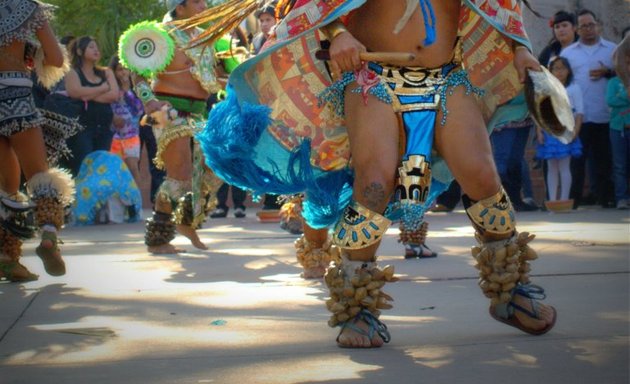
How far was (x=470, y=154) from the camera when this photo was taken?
15.7 feet

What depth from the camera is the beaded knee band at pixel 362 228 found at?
4.76 metres

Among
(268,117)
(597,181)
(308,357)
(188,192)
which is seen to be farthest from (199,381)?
(597,181)

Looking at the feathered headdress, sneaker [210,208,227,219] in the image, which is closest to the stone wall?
sneaker [210,208,227,219]

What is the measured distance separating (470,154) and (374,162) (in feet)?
1.29

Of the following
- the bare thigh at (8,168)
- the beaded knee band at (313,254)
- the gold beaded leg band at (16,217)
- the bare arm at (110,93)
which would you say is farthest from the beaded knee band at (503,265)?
the bare arm at (110,93)

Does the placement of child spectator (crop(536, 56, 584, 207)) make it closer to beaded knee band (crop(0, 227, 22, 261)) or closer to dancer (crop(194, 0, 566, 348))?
beaded knee band (crop(0, 227, 22, 261))

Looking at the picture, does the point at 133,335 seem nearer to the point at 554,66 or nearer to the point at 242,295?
the point at 242,295

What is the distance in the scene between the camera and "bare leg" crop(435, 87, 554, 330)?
189 inches

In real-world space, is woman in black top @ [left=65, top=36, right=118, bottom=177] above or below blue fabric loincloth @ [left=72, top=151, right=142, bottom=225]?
above

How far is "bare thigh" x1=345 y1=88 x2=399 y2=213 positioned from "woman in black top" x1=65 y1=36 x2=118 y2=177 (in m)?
9.55

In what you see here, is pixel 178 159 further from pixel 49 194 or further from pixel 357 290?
pixel 357 290

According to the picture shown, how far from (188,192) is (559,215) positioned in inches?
196

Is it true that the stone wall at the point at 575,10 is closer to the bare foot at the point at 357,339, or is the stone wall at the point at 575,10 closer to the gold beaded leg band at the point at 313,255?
the gold beaded leg band at the point at 313,255

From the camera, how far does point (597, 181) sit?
46.1 ft
